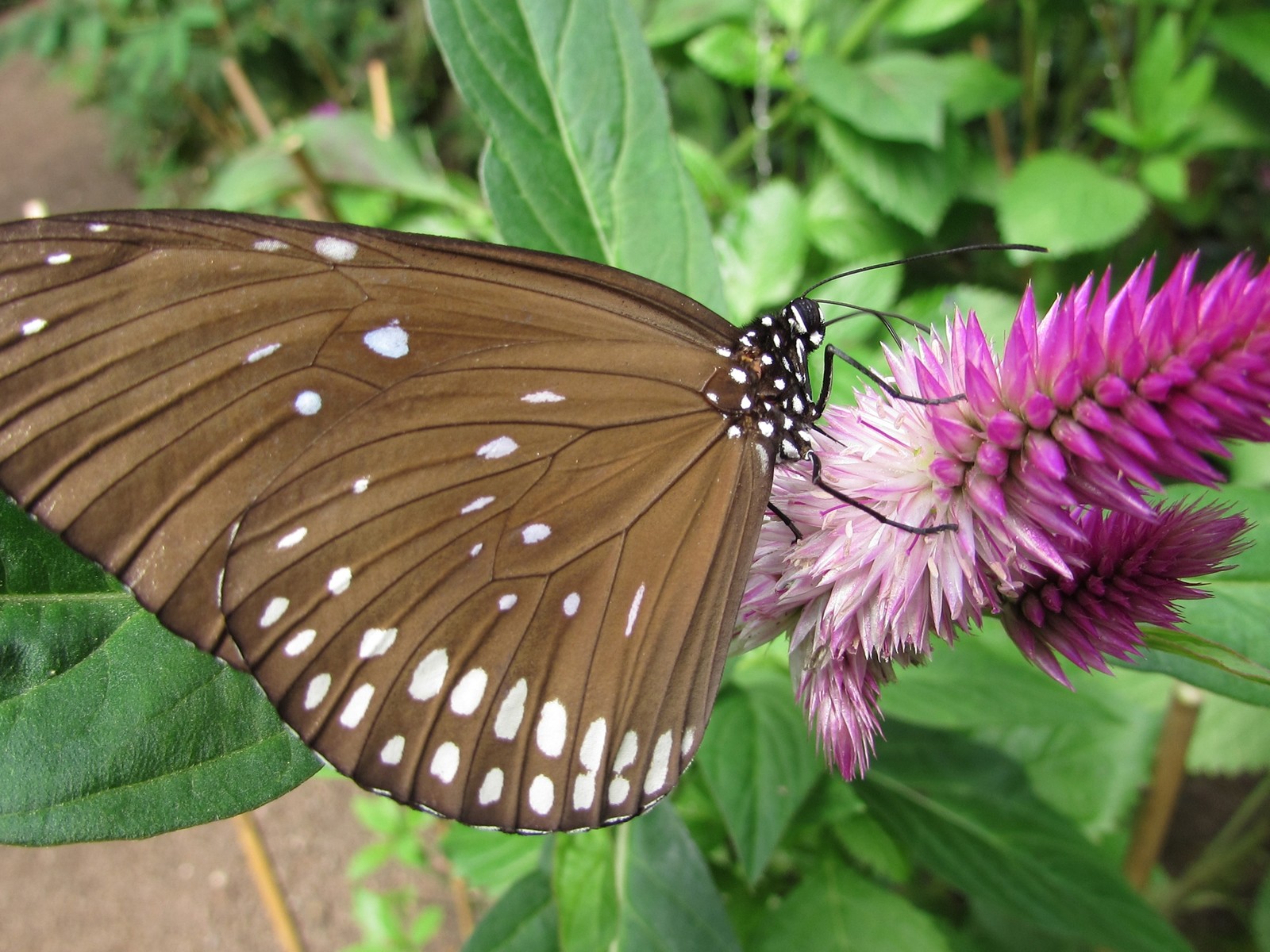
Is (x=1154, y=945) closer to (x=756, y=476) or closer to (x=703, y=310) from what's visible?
(x=756, y=476)

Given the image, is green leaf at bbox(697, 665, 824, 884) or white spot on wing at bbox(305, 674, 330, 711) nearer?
white spot on wing at bbox(305, 674, 330, 711)

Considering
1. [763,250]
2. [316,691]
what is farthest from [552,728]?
[763,250]

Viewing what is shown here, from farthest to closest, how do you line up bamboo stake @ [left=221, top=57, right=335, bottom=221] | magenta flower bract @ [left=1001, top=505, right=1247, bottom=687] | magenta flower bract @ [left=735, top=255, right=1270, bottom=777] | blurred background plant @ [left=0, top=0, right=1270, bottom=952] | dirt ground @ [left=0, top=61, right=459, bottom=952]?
dirt ground @ [left=0, top=61, right=459, bottom=952] < bamboo stake @ [left=221, top=57, right=335, bottom=221] < blurred background plant @ [left=0, top=0, right=1270, bottom=952] < magenta flower bract @ [left=1001, top=505, right=1247, bottom=687] < magenta flower bract @ [left=735, top=255, right=1270, bottom=777]

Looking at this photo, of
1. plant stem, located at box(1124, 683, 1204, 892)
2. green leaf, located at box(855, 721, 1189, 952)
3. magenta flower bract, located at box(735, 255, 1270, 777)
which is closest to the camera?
magenta flower bract, located at box(735, 255, 1270, 777)

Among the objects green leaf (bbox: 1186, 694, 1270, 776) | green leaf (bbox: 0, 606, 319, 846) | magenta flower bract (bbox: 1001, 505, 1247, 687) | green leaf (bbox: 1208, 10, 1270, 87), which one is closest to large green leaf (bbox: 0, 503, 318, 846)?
green leaf (bbox: 0, 606, 319, 846)

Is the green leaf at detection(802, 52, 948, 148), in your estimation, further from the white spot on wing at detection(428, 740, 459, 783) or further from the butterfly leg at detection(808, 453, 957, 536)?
the white spot on wing at detection(428, 740, 459, 783)

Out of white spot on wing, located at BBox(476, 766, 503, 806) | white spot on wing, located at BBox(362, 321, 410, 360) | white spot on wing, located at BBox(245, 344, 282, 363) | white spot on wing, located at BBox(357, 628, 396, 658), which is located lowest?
white spot on wing, located at BBox(476, 766, 503, 806)

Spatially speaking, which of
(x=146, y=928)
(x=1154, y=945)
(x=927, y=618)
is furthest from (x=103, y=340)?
(x=146, y=928)

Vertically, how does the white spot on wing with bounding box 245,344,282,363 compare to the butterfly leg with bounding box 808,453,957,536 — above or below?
above

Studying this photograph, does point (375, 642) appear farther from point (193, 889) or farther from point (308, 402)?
point (193, 889)
